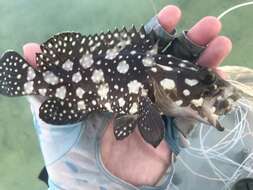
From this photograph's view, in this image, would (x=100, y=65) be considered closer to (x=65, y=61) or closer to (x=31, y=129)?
(x=65, y=61)

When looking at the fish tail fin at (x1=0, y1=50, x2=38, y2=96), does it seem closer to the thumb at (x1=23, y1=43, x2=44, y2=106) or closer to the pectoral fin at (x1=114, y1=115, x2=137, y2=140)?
the thumb at (x1=23, y1=43, x2=44, y2=106)

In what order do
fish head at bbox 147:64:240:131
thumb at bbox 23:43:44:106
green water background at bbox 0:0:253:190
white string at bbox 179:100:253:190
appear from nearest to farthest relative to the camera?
fish head at bbox 147:64:240:131
thumb at bbox 23:43:44:106
white string at bbox 179:100:253:190
green water background at bbox 0:0:253:190

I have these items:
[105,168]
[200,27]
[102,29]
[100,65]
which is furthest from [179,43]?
[102,29]

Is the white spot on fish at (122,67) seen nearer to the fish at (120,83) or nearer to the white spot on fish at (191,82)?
the fish at (120,83)

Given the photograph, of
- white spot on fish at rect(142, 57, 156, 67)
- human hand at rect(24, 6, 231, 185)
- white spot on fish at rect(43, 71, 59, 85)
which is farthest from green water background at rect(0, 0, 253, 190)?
white spot on fish at rect(142, 57, 156, 67)

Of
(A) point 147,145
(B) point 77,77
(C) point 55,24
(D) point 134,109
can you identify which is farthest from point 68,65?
(C) point 55,24

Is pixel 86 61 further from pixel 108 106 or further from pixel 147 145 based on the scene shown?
pixel 147 145
